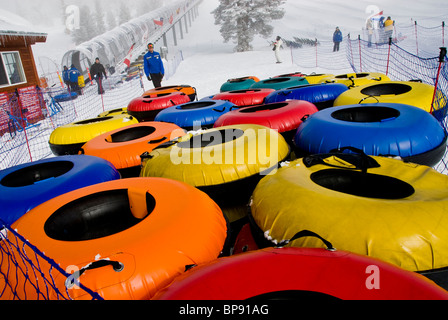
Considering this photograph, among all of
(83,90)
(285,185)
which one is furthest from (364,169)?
(83,90)

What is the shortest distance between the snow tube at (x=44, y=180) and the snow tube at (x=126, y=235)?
32 centimetres

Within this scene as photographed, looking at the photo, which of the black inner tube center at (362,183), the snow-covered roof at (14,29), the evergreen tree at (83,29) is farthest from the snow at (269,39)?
the black inner tube center at (362,183)

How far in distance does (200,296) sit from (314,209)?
3.08 ft

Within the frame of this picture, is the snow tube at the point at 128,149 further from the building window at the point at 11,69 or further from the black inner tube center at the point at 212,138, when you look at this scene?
the building window at the point at 11,69

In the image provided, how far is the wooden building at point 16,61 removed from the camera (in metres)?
11.3

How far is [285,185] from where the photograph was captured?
2223 mm

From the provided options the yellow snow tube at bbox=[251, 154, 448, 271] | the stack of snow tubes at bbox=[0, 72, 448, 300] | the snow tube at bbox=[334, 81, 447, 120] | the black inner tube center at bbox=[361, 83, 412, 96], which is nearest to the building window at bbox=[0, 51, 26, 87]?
the stack of snow tubes at bbox=[0, 72, 448, 300]

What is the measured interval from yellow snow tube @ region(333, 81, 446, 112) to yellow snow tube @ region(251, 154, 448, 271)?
2124 millimetres

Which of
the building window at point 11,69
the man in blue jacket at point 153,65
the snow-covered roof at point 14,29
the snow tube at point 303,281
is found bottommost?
the snow tube at point 303,281

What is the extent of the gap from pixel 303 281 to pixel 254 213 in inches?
36.9

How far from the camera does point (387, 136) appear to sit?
9.82 feet

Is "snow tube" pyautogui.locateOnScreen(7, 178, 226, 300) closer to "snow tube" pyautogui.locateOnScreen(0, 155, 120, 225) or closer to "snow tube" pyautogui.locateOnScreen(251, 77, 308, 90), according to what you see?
"snow tube" pyautogui.locateOnScreen(0, 155, 120, 225)

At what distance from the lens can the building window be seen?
37.6 ft
